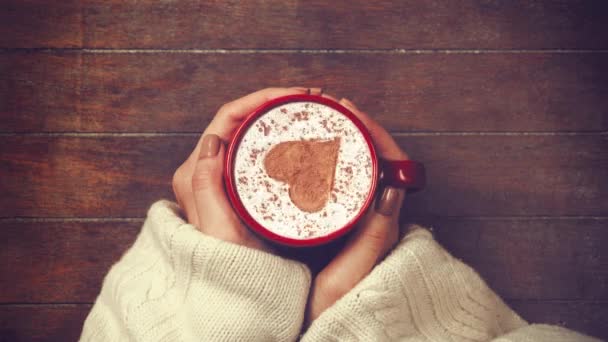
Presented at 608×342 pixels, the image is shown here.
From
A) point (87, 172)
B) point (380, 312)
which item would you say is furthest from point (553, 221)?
point (87, 172)

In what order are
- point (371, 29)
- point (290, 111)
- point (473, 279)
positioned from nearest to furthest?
point (290, 111)
point (473, 279)
point (371, 29)

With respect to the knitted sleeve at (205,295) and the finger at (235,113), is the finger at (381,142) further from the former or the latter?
the knitted sleeve at (205,295)

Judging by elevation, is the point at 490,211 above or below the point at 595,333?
above

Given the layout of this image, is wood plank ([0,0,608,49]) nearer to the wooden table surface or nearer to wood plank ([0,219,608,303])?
the wooden table surface

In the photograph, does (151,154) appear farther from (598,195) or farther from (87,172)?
(598,195)

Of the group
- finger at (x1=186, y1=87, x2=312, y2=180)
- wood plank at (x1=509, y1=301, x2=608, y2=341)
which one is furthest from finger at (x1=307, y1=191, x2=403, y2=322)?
wood plank at (x1=509, y1=301, x2=608, y2=341)

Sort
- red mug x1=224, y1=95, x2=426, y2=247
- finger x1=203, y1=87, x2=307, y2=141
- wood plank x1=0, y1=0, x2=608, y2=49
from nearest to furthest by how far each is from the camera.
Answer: red mug x1=224, y1=95, x2=426, y2=247, finger x1=203, y1=87, x2=307, y2=141, wood plank x1=0, y1=0, x2=608, y2=49

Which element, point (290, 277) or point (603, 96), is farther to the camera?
point (603, 96)
